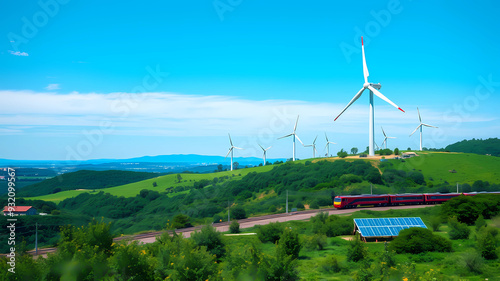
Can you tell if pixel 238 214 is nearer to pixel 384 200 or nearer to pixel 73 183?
pixel 384 200

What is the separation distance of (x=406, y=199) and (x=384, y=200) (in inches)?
184

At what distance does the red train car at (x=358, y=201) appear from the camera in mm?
68188

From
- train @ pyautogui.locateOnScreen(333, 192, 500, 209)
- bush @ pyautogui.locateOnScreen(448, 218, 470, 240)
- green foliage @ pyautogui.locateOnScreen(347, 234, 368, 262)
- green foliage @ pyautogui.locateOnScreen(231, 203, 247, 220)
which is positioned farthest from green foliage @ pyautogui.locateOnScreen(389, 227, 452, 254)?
green foliage @ pyautogui.locateOnScreen(231, 203, 247, 220)

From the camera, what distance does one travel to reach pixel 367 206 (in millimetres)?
72062

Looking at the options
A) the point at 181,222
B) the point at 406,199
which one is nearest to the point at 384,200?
the point at 406,199

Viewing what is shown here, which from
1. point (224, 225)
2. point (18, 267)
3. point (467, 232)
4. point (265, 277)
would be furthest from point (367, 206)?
point (18, 267)

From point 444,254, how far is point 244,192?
86.1 m

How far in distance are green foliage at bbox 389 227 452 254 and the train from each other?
34016mm

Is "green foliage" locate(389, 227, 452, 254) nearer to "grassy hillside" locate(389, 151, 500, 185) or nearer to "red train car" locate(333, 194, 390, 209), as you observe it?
"red train car" locate(333, 194, 390, 209)

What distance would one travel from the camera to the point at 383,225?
130ft

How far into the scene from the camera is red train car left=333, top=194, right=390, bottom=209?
2685 inches

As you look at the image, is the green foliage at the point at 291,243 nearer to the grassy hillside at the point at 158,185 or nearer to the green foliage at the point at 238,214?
the green foliage at the point at 238,214

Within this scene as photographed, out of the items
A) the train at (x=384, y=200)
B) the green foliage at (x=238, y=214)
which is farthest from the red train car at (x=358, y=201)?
the green foliage at (x=238, y=214)

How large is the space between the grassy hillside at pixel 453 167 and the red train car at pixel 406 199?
38.4 m
